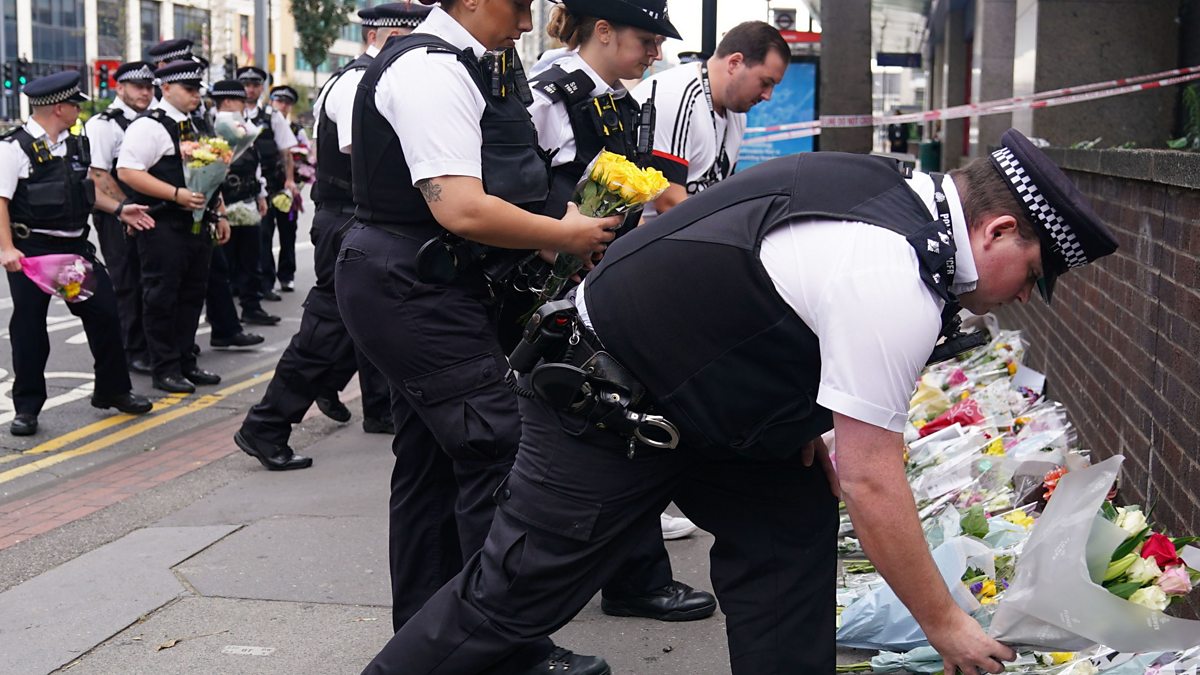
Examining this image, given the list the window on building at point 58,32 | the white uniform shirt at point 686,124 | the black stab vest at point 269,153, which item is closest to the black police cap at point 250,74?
the black stab vest at point 269,153

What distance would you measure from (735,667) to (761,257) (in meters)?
0.96

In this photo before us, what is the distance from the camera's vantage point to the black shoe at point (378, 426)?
7.27m

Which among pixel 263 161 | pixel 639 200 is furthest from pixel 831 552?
pixel 263 161

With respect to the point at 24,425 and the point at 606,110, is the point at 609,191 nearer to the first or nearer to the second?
the point at 606,110

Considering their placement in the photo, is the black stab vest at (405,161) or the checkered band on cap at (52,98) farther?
the checkered band on cap at (52,98)

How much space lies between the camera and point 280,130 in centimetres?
1240

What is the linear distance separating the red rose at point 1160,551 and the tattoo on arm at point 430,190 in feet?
6.12

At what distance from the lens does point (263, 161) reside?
12.1 metres

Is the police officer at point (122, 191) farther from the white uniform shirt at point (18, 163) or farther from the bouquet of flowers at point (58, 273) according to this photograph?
the bouquet of flowers at point (58, 273)

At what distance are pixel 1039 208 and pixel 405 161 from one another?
1.71m

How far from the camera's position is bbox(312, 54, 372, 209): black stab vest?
5.13 metres

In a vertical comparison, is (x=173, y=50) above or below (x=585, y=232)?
above

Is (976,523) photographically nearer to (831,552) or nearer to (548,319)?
(831,552)

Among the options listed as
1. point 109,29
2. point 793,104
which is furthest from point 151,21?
point 793,104
